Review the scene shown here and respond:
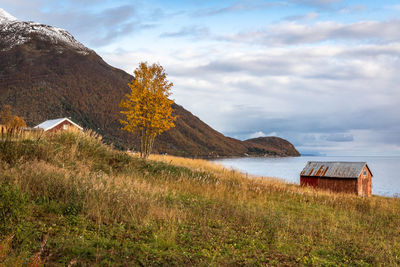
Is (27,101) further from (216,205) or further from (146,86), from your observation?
(216,205)

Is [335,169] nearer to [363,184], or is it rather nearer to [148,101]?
[363,184]

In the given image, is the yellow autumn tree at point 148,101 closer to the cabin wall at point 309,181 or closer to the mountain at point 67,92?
the cabin wall at point 309,181

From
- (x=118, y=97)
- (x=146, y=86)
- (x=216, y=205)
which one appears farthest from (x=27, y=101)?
(x=216, y=205)

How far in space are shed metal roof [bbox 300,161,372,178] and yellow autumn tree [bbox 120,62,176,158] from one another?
48.5ft

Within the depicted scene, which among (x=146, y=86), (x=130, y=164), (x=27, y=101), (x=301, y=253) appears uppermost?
(x=27, y=101)

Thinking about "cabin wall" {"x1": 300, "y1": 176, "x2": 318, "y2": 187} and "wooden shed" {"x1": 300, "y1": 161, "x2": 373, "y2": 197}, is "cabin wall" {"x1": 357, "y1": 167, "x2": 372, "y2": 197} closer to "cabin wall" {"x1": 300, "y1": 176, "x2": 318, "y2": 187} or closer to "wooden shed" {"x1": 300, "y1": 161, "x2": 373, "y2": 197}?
"wooden shed" {"x1": 300, "y1": 161, "x2": 373, "y2": 197}

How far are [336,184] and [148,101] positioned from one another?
1887cm

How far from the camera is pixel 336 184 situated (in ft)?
94.3

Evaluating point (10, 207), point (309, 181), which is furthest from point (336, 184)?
point (10, 207)

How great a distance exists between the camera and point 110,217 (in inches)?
280

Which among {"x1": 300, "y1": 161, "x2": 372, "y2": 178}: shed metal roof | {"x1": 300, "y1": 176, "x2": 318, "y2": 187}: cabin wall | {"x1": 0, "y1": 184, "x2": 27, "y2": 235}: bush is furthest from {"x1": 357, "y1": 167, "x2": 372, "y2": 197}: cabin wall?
{"x1": 0, "y1": 184, "x2": 27, "y2": 235}: bush

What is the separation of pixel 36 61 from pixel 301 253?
646 ft

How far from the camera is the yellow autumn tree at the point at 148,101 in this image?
90.3 ft

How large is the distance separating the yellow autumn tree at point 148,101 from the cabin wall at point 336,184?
47.7ft
